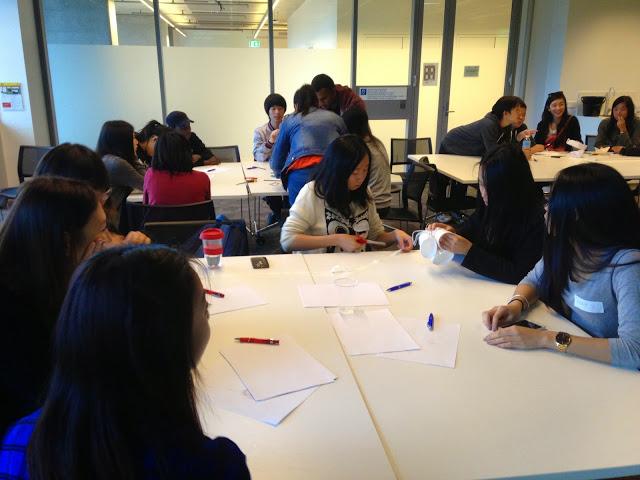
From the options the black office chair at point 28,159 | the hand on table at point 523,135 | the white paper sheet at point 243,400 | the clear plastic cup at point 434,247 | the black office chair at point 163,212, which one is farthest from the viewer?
the hand on table at point 523,135

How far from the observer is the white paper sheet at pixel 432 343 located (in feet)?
4.46

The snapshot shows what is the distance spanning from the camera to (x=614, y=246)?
1.42 m

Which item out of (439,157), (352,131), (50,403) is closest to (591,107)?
(439,157)

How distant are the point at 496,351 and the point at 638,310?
1.23 ft

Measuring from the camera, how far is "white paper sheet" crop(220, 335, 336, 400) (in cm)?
122

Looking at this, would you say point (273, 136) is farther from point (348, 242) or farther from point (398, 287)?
point (398, 287)

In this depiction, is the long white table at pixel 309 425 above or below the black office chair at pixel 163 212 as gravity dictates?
below

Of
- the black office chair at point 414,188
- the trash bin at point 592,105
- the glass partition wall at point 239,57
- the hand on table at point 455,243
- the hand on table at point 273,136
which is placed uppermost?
the glass partition wall at point 239,57

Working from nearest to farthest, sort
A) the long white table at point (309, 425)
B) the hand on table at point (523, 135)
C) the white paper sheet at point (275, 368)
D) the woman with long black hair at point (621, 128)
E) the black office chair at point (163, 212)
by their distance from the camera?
the long white table at point (309, 425), the white paper sheet at point (275, 368), the black office chair at point (163, 212), the hand on table at point (523, 135), the woman with long black hair at point (621, 128)

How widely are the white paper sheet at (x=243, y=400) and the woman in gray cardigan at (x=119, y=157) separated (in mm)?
2503

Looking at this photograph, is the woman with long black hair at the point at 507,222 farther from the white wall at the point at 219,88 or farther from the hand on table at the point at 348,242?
the white wall at the point at 219,88

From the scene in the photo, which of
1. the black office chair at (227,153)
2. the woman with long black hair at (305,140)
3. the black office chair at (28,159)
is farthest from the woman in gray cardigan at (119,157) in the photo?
the black office chair at (227,153)

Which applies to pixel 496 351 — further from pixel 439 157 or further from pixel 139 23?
pixel 139 23

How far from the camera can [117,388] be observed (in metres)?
0.67
